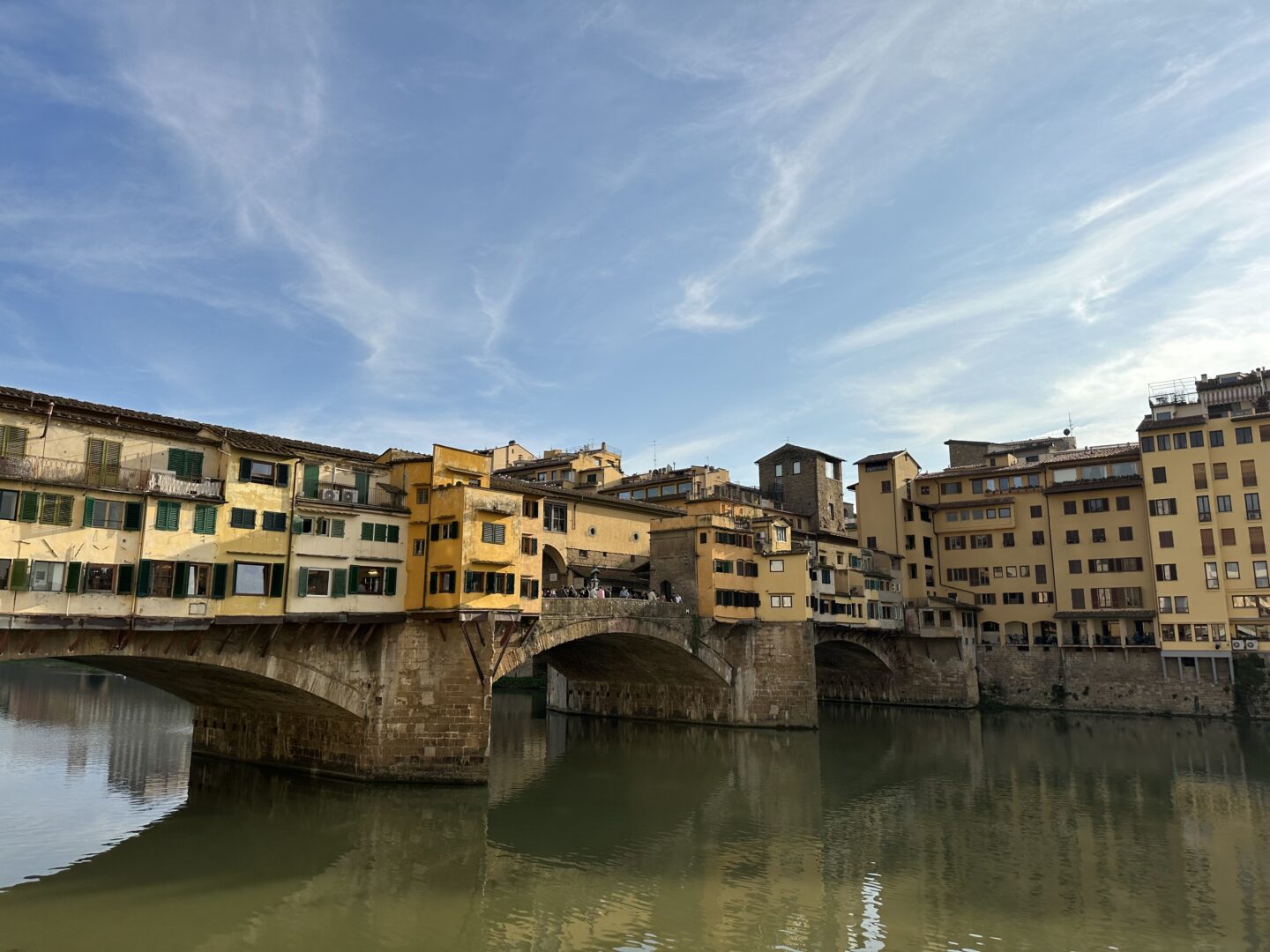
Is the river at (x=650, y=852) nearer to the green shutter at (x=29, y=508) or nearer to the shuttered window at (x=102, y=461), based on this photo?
the green shutter at (x=29, y=508)

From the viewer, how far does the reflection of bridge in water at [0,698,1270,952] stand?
2252 cm

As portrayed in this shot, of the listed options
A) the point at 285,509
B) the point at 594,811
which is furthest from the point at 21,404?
the point at 594,811

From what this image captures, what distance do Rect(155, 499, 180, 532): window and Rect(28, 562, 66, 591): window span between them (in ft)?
10.8

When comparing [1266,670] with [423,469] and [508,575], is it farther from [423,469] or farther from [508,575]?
[423,469]

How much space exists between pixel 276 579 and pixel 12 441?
1004 cm

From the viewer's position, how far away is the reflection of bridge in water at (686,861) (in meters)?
22.5

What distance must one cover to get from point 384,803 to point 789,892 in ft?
56.1

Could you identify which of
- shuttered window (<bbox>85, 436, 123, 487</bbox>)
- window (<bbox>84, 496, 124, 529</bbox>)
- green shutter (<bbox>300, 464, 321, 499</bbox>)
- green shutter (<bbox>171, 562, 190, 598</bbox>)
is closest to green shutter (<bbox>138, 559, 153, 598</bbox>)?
green shutter (<bbox>171, 562, 190, 598</bbox>)

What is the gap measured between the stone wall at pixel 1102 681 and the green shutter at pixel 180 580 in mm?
67654

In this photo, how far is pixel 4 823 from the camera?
31516mm

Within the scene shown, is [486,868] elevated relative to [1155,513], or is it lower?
lower

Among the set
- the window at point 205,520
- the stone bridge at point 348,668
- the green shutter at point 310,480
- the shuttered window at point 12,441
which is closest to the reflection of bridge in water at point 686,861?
the stone bridge at point 348,668

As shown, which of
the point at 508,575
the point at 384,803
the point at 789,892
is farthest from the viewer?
the point at 508,575

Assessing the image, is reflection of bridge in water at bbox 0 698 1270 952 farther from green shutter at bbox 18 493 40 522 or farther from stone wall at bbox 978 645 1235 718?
stone wall at bbox 978 645 1235 718
